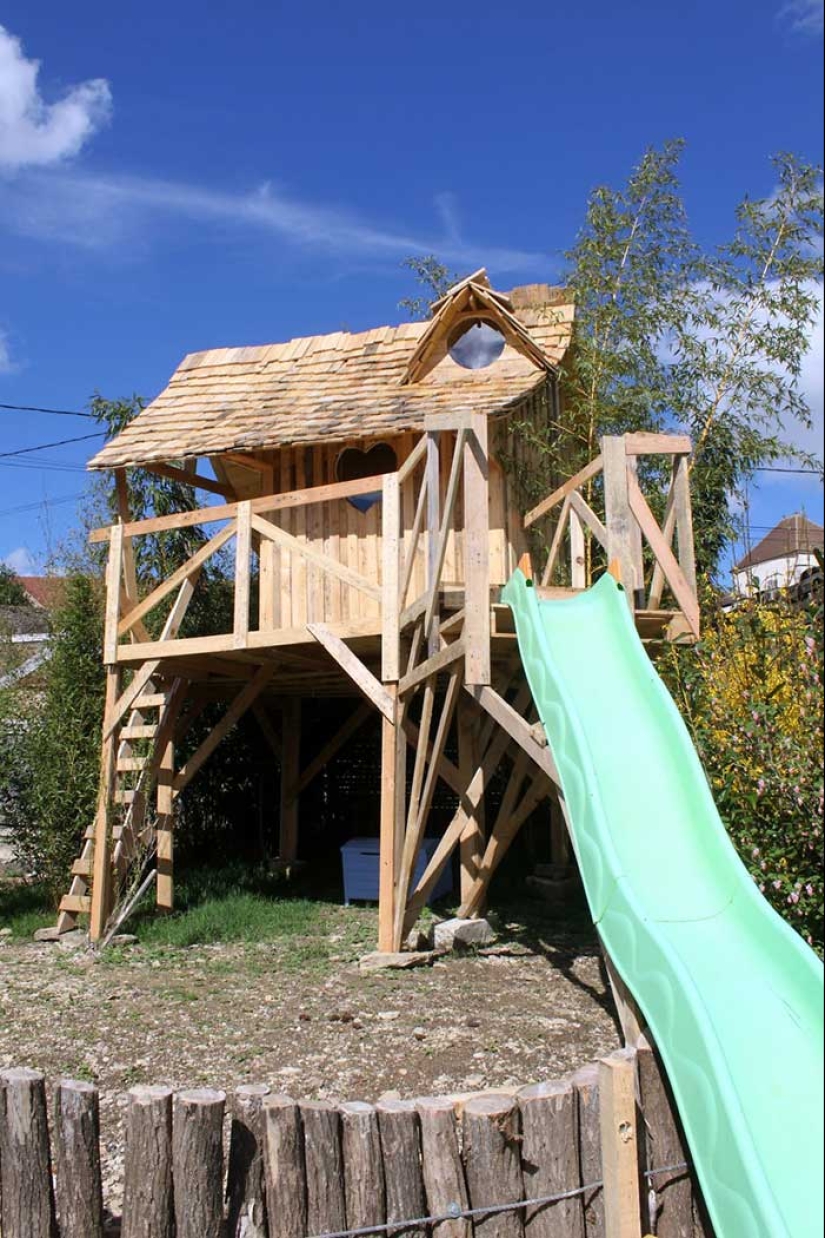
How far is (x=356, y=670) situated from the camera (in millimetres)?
8773

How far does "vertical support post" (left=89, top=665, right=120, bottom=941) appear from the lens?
9.96 meters

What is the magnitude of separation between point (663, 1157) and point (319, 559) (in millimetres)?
6158

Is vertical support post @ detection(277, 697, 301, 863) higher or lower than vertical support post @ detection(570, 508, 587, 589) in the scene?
lower

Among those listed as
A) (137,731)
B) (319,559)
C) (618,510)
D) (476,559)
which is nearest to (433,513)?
(319,559)

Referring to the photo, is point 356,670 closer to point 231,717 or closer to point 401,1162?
point 231,717

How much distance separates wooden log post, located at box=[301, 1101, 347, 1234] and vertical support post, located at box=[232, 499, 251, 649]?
6179mm

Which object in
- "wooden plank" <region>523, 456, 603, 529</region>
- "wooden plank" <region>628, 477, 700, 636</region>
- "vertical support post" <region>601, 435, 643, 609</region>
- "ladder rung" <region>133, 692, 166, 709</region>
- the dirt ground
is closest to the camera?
the dirt ground

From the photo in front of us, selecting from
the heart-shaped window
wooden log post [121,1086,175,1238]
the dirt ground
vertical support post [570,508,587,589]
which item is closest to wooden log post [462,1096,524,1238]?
wooden log post [121,1086,175,1238]

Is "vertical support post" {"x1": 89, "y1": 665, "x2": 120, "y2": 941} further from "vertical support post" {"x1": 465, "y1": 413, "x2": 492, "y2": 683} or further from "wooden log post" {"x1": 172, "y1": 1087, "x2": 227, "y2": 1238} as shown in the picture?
"wooden log post" {"x1": 172, "y1": 1087, "x2": 227, "y2": 1238}

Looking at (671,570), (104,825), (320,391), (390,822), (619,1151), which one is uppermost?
(320,391)

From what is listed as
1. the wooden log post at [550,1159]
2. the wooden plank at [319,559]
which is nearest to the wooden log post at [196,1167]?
the wooden log post at [550,1159]

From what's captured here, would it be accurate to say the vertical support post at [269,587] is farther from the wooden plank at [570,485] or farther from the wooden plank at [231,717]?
the wooden plank at [570,485]

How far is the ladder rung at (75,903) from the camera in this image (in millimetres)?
10250

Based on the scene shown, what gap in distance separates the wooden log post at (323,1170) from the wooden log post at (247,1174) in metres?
0.16
